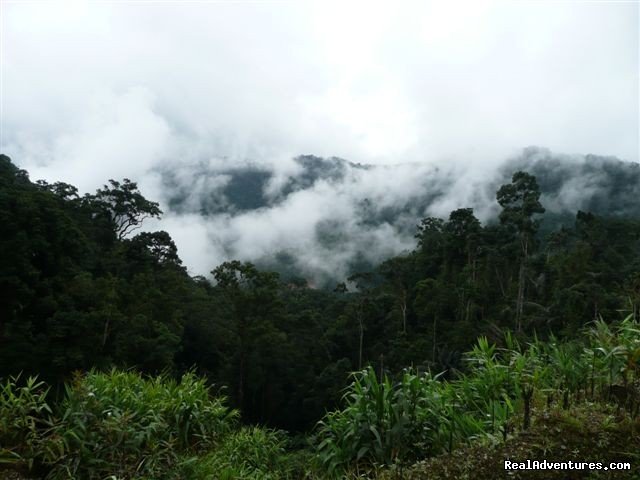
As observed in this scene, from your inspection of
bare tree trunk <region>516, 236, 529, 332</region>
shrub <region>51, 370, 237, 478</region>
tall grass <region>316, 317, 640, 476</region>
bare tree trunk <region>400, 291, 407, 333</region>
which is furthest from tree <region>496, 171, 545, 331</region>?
shrub <region>51, 370, 237, 478</region>

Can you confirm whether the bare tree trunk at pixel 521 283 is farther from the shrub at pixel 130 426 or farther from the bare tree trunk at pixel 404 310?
the shrub at pixel 130 426

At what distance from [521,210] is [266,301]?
12.8 meters

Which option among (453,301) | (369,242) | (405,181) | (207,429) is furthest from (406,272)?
(405,181)

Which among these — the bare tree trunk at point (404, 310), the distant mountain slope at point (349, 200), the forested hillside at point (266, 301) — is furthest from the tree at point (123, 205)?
the distant mountain slope at point (349, 200)

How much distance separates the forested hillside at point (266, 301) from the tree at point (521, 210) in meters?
0.06

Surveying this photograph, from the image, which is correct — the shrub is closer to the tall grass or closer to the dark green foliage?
the tall grass

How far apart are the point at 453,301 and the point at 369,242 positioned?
4603cm

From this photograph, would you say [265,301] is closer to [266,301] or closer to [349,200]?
[266,301]

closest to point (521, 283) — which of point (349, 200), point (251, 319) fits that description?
point (251, 319)

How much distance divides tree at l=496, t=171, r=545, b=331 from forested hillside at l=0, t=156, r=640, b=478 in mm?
59

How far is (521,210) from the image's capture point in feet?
72.7

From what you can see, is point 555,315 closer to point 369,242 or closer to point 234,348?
point 234,348

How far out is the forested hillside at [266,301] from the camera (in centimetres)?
1544

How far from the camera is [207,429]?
4.58m
